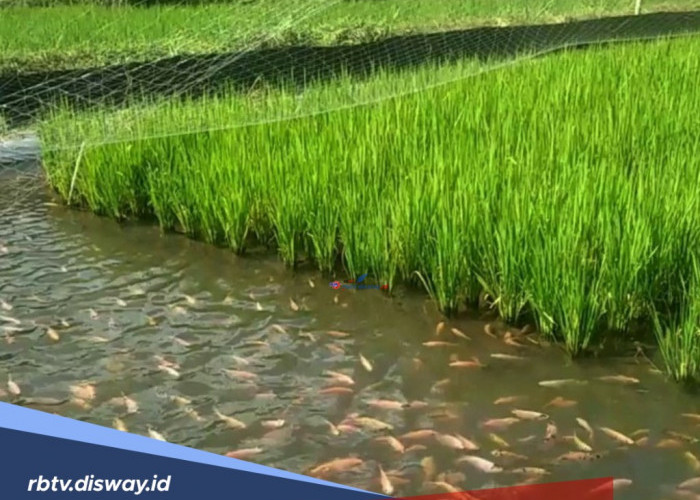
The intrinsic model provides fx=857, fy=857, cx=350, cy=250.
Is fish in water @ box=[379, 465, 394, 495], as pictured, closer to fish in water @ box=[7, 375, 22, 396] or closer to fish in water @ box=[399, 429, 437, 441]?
fish in water @ box=[399, 429, 437, 441]

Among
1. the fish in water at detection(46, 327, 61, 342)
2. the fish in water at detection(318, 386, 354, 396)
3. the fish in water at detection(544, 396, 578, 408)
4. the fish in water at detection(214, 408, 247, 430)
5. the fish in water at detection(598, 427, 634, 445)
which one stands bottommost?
the fish in water at detection(544, 396, 578, 408)

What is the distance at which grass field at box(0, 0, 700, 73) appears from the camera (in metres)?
6.82

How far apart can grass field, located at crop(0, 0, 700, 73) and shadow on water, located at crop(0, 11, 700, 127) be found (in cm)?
20

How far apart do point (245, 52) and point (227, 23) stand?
39.3 inches

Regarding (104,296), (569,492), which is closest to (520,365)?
(569,492)

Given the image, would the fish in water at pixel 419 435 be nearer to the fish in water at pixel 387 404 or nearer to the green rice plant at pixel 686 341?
the fish in water at pixel 387 404

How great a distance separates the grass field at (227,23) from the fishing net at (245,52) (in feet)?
0.07

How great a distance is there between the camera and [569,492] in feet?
7.50

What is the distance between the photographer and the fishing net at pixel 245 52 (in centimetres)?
543

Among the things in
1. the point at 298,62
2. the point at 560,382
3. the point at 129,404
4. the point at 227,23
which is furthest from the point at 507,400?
the point at 298,62

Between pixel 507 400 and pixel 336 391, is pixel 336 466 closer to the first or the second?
pixel 336 391

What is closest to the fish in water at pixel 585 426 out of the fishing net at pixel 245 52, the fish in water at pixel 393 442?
the fish in water at pixel 393 442

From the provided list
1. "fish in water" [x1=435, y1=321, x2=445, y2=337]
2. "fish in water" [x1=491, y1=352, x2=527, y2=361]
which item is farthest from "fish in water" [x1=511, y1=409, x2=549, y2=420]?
"fish in water" [x1=435, y1=321, x2=445, y2=337]

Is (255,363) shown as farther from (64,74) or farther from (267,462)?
(64,74)
